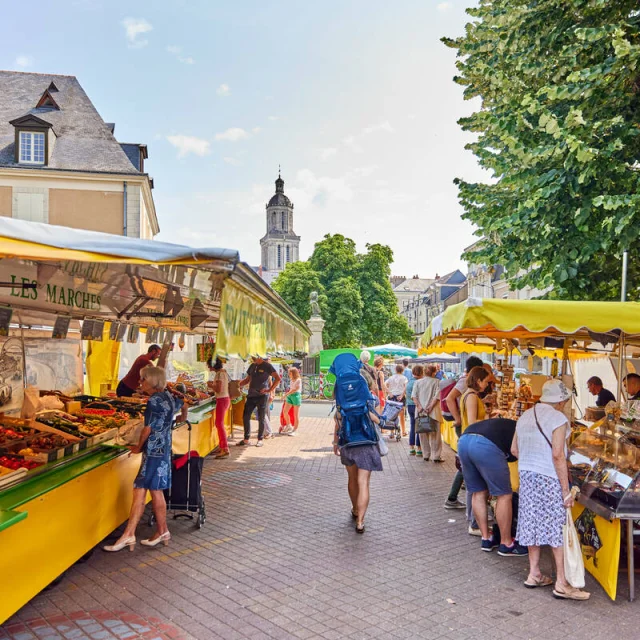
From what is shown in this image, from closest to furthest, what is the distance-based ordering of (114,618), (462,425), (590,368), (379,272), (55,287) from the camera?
1. (114,618)
2. (55,287)
3. (462,425)
4. (590,368)
5. (379,272)

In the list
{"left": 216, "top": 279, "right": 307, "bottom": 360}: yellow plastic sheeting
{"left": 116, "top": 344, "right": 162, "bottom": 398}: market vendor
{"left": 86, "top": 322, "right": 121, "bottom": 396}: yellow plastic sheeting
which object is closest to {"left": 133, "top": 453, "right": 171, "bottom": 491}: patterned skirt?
{"left": 216, "top": 279, "right": 307, "bottom": 360}: yellow plastic sheeting

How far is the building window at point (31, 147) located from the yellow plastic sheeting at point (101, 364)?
18834 millimetres

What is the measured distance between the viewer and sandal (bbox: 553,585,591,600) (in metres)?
4.89

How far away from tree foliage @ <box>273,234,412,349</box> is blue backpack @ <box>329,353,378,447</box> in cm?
4103

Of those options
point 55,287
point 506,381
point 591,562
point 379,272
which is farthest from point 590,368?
point 379,272

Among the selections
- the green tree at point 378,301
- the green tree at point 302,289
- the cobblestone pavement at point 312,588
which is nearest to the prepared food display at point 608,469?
the cobblestone pavement at point 312,588

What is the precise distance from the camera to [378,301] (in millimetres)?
50219

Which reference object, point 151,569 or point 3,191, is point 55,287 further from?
point 3,191

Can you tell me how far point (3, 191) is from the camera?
28359mm

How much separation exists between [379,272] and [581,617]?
153ft

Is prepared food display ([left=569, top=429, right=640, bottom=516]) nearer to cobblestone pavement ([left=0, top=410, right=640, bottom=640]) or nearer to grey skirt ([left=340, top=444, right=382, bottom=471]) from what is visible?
cobblestone pavement ([left=0, top=410, right=640, bottom=640])

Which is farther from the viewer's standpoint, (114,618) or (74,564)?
(74,564)

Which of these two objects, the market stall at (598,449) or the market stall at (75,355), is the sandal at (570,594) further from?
the market stall at (75,355)

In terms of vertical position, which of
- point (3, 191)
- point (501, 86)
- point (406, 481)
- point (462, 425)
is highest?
point (3, 191)
